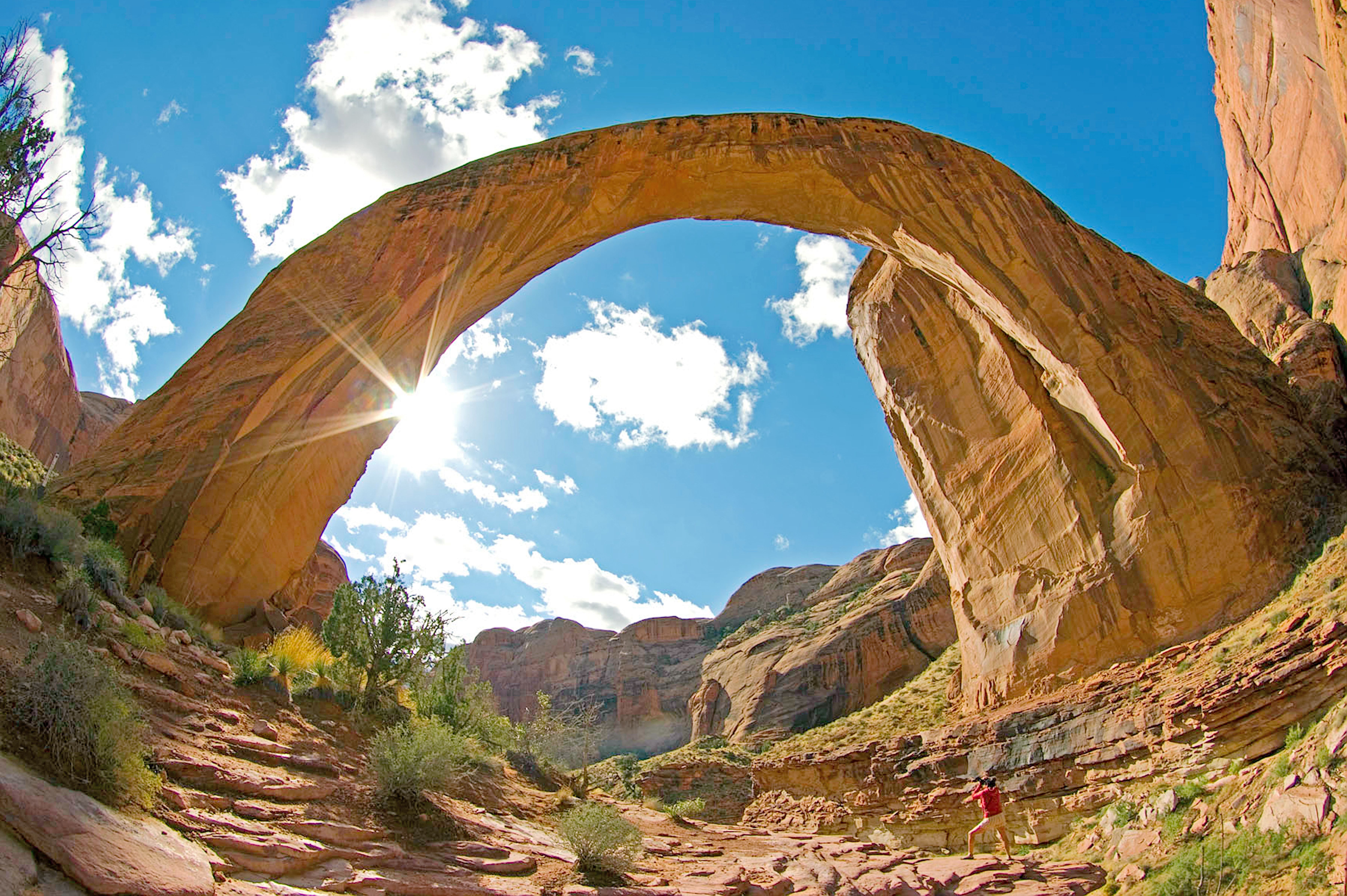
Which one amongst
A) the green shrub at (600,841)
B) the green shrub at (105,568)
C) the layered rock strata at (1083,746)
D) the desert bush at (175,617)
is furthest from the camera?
the desert bush at (175,617)

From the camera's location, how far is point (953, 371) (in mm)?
18156

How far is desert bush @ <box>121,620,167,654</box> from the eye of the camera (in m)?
7.33

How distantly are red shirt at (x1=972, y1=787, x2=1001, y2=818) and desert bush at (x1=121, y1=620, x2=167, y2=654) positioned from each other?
31.8 ft

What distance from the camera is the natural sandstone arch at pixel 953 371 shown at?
1265 centimetres

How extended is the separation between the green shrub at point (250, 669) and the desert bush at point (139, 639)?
82 cm

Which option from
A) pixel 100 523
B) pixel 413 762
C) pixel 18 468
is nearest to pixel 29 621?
pixel 413 762

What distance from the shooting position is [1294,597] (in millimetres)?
11297

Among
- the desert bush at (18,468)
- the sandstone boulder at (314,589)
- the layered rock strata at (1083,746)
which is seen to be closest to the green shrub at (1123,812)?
the layered rock strata at (1083,746)

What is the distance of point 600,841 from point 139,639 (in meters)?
4.79

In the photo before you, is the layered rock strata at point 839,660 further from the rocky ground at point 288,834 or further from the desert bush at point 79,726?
the desert bush at point 79,726

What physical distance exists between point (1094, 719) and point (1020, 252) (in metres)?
8.53

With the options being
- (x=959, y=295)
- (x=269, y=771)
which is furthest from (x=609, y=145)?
(x=269, y=771)

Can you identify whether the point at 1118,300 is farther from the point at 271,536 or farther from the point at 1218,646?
the point at 271,536

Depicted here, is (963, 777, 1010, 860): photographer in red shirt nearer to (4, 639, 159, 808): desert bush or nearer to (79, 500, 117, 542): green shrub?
(4, 639, 159, 808): desert bush
